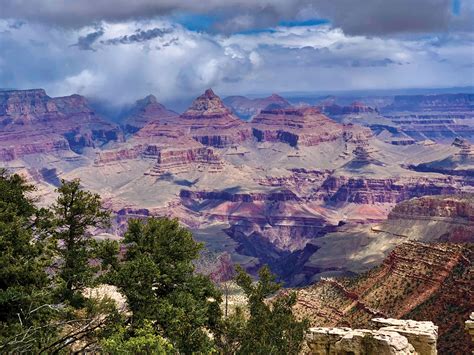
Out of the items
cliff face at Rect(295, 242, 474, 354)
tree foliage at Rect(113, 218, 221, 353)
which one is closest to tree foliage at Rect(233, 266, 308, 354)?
tree foliage at Rect(113, 218, 221, 353)

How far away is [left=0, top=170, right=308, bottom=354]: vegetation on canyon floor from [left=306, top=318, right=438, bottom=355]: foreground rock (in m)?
9.43

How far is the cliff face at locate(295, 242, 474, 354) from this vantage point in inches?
2977

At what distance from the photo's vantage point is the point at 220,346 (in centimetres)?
4900

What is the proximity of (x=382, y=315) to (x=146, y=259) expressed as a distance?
50.2 metres

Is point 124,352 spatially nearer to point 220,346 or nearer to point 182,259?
point 182,259

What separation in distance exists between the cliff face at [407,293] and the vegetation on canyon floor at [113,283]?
97.5 ft

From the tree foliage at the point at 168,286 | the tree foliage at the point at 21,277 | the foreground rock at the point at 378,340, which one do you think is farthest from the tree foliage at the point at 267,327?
the tree foliage at the point at 21,277

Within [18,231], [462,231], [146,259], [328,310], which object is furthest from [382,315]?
[462,231]

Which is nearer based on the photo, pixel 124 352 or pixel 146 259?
pixel 124 352

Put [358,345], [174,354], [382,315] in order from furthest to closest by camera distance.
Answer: [382,315]
[174,354]
[358,345]

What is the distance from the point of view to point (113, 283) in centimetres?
4209

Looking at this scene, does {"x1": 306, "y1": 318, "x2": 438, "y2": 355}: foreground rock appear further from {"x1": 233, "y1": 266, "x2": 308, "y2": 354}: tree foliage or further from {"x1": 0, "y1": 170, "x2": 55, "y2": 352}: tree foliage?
{"x1": 0, "y1": 170, "x2": 55, "y2": 352}: tree foliage

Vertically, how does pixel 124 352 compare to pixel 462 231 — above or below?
above

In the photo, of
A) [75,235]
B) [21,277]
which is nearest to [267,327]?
[75,235]
